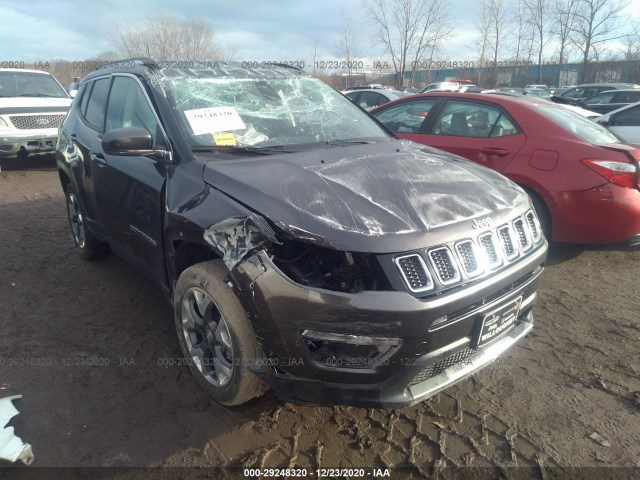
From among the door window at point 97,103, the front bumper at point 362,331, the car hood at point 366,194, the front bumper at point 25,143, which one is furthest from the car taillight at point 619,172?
the front bumper at point 25,143

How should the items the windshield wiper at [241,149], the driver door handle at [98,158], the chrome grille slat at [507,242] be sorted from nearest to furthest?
1. the chrome grille slat at [507,242]
2. the windshield wiper at [241,149]
3. the driver door handle at [98,158]

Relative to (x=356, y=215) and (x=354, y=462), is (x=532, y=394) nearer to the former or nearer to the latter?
(x=354, y=462)

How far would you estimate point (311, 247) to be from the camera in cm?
216

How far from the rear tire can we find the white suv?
15.4 ft

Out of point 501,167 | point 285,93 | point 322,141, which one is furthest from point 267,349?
point 501,167

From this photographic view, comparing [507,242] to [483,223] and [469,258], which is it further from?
[469,258]

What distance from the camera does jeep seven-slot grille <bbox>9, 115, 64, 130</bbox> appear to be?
27.6 feet

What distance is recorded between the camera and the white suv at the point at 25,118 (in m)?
8.30

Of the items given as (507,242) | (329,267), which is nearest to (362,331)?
(329,267)

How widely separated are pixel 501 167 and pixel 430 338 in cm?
313

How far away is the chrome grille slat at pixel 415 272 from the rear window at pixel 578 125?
314 centimetres

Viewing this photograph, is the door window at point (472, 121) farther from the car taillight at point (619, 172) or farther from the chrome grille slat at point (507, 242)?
the chrome grille slat at point (507, 242)

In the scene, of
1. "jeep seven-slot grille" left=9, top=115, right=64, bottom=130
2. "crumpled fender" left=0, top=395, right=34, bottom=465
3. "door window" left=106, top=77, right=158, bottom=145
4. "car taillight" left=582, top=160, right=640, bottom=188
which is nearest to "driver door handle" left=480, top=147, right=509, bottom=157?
"car taillight" left=582, top=160, right=640, bottom=188

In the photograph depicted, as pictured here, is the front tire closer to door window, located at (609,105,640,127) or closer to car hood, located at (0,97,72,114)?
door window, located at (609,105,640,127)
